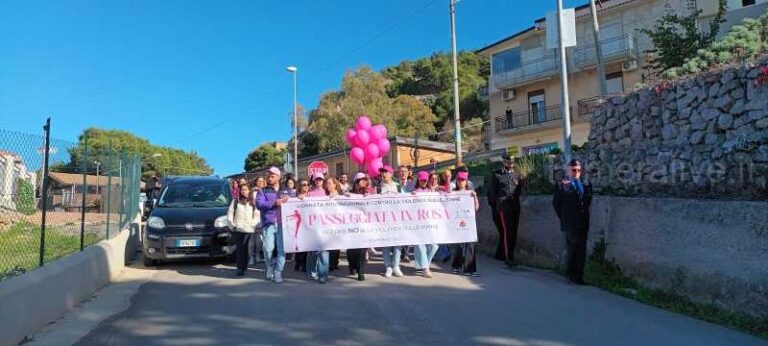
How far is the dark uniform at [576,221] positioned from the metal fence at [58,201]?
6.53m

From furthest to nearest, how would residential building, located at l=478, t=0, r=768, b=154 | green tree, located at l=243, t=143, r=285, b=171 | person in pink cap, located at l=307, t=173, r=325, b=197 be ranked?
green tree, located at l=243, t=143, r=285, b=171 → residential building, located at l=478, t=0, r=768, b=154 → person in pink cap, located at l=307, t=173, r=325, b=197

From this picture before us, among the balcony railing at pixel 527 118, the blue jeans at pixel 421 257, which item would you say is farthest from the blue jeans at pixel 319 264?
the balcony railing at pixel 527 118

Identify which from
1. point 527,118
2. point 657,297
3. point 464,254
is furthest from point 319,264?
point 527,118

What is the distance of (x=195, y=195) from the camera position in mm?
11477

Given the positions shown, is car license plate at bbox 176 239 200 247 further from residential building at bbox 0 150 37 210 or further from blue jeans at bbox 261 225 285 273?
residential building at bbox 0 150 37 210

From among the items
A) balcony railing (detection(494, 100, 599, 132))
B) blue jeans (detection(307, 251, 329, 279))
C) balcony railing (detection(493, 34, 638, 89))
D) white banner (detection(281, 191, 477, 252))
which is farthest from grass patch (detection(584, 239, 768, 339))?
balcony railing (detection(494, 100, 599, 132))

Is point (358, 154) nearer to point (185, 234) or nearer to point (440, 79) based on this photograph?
point (185, 234)

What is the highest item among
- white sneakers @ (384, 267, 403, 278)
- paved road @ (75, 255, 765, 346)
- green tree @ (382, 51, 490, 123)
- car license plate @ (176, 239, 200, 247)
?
green tree @ (382, 51, 490, 123)

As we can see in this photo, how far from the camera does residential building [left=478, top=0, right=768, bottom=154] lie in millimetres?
32875

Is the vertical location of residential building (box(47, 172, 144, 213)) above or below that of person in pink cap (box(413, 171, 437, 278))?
above

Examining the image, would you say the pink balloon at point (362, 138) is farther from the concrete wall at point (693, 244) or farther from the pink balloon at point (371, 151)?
the concrete wall at point (693, 244)

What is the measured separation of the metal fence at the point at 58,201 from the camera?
21.0 feet

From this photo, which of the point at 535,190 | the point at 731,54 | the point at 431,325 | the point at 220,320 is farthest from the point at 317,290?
the point at 731,54

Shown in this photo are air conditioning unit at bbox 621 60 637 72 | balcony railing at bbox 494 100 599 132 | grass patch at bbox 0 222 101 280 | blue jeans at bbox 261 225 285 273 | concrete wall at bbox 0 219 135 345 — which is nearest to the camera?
concrete wall at bbox 0 219 135 345
